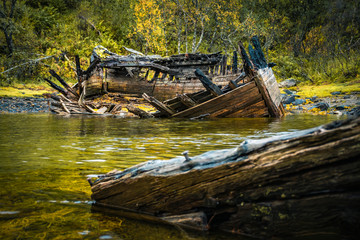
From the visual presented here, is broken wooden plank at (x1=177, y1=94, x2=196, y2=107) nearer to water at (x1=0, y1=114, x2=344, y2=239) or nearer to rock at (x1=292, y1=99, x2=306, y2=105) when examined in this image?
water at (x1=0, y1=114, x2=344, y2=239)

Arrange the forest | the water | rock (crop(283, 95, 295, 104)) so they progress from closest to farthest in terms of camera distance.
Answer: the water < rock (crop(283, 95, 295, 104)) < the forest

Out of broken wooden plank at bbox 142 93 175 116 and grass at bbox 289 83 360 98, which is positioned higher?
grass at bbox 289 83 360 98

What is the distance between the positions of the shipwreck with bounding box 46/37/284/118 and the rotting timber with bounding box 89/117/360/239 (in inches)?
429

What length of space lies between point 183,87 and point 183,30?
17524 millimetres

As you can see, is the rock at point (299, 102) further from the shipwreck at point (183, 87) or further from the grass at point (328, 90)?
the shipwreck at point (183, 87)

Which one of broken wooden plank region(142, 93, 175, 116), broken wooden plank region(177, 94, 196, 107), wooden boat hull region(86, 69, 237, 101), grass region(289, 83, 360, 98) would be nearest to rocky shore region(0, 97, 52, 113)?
wooden boat hull region(86, 69, 237, 101)

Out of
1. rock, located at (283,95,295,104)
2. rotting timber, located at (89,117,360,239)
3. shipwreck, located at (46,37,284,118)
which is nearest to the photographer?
rotting timber, located at (89,117,360,239)

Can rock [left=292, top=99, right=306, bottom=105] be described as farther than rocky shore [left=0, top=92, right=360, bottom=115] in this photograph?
Yes

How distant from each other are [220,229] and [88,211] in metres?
1.30

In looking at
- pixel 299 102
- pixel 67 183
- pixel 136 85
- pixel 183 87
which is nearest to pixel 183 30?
pixel 136 85

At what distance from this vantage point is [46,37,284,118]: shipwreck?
13.5 m

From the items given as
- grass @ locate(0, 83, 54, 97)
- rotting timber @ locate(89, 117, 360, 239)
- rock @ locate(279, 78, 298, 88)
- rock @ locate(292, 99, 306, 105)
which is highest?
rock @ locate(279, 78, 298, 88)

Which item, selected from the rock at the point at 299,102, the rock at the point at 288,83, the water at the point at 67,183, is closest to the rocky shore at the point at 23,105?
the water at the point at 67,183

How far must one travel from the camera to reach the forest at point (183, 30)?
2553 cm
